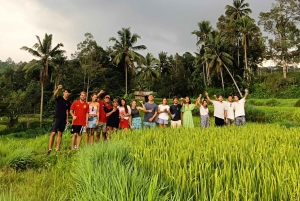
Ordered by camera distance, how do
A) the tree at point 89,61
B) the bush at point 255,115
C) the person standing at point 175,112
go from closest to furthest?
the person standing at point 175,112
the bush at point 255,115
the tree at point 89,61

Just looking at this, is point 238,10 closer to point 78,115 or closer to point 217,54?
point 217,54

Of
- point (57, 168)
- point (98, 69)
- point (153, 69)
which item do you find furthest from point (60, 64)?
point (57, 168)

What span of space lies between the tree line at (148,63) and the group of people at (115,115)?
19.7m

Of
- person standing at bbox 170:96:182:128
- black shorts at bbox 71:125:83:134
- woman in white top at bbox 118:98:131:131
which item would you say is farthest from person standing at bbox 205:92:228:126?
black shorts at bbox 71:125:83:134

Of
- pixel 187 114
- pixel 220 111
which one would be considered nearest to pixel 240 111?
pixel 220 111

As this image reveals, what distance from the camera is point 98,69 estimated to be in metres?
26.4

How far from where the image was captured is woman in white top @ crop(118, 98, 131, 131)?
6.50 metres

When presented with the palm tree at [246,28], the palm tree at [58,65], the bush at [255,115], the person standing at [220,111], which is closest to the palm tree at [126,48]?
the palm tree at [58,65]

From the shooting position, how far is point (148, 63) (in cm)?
3628

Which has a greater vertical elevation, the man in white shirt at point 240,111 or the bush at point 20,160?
the man in white shirt at point 240,111

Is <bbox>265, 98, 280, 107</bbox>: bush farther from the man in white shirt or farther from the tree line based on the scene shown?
the man in white shirt

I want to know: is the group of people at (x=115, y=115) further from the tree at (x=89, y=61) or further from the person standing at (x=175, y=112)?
the tree at (x=89, y=61)

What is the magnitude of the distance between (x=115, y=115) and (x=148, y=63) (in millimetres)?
30446

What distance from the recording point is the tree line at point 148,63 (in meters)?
25.9
